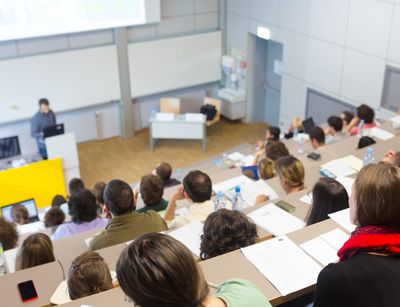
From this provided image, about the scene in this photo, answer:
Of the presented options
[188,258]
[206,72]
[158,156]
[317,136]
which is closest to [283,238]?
[188,258]

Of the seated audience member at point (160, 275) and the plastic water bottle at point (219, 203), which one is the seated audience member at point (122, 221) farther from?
the seated audience member at point (160, 275)

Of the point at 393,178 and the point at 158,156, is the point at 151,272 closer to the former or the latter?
the point at 393,178

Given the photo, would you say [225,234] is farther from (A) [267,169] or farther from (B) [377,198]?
(A) [267,169]

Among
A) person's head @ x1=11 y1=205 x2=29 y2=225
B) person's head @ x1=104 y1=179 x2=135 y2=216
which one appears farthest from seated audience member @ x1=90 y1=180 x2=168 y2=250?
person's head @ x1=11 y1=205 x2=29 y2=225

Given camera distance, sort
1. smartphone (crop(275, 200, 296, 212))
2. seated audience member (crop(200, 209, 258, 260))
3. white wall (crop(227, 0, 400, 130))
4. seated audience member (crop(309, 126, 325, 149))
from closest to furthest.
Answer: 1. seated audience member (crop(200, 209, 258, 260))
2. smartphone (crop(275, 200, 296, 212))
3. seated audience member (crop(309, 126, 325, 149))
4. white wall (crop(227, 0, 400, 130))

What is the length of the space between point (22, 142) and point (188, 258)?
7.98m

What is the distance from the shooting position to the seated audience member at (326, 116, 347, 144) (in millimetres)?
6941

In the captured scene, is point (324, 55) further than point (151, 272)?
Yes

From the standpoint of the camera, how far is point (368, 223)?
1.90 m

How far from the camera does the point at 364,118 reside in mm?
6816

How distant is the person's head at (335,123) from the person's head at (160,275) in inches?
229

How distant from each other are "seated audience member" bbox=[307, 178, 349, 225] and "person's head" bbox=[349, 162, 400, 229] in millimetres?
1189

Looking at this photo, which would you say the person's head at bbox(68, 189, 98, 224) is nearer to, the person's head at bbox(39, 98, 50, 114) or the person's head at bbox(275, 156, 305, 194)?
the person's head at bbox(275, 156, 305, 194)

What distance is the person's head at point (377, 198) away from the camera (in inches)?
73.1
